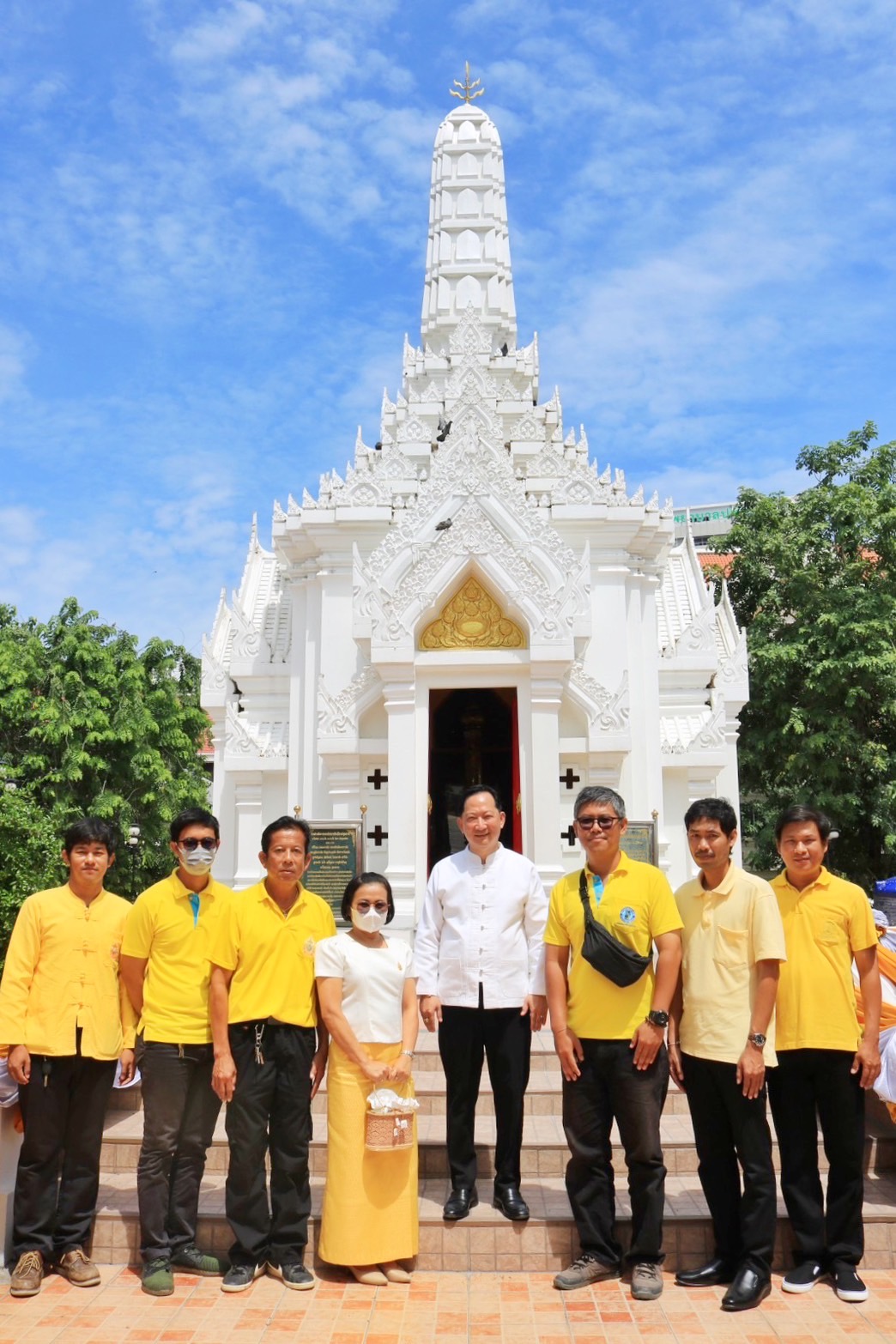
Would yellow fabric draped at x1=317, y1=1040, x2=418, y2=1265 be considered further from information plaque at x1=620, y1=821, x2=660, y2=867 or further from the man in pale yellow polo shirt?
information plaque at x1=620, y1=821, x2=660, y2=867

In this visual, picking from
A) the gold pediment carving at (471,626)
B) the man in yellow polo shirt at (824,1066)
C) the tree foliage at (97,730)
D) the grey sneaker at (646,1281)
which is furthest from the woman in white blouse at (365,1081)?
the tree foliage at (97,730)

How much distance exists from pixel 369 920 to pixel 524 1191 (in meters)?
1.98

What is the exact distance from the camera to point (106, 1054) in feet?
16.9

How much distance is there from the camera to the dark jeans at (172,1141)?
5.01 m

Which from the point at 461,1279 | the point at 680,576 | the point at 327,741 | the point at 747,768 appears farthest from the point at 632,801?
the point at 461,1279

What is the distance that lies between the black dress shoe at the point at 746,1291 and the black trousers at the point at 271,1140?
1.93m

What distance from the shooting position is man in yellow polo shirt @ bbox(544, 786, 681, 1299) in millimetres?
4855

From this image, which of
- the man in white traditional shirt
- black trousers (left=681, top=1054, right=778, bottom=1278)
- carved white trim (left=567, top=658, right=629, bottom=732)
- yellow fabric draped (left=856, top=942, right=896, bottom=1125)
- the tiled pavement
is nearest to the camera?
the tiled pavement

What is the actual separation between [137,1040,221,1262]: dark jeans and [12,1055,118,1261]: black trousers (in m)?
0.27

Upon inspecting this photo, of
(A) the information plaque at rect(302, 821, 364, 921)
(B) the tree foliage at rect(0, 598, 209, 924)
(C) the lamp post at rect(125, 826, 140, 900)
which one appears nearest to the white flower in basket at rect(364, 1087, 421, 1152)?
(A) the information plaque at rect(302, 821, 364, 921)

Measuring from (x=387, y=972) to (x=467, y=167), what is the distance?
50.6ft

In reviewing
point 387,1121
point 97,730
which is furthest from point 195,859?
point 97,730

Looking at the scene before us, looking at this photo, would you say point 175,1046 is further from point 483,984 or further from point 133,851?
point 133,851

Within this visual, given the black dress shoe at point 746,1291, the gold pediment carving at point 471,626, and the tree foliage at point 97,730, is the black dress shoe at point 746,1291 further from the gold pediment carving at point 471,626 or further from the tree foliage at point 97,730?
the tree foliage at point 97,730
